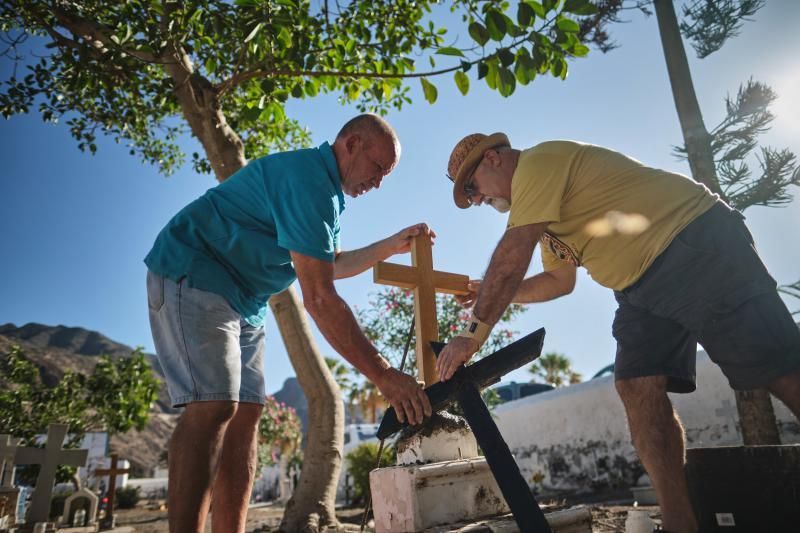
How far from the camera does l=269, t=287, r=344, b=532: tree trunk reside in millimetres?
4617

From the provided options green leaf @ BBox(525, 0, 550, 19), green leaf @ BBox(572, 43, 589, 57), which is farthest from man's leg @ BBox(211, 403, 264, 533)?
green leaf @ BBox(572, 43, 589, 57)

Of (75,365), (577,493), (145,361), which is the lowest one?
(577,493)

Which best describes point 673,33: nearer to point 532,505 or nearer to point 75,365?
point 532,505

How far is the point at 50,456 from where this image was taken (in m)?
6.19

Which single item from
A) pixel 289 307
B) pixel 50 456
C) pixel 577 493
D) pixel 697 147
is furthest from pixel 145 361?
pixel 697 147

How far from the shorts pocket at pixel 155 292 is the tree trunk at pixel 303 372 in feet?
10.7

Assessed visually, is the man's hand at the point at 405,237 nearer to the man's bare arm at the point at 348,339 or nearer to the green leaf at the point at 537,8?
the man's bare arm at the point at 348,339

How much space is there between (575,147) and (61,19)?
570 centimetres

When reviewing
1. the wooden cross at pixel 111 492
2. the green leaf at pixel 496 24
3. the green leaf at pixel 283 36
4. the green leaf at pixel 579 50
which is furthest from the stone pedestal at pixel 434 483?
the wooden cross at pixel 111 492

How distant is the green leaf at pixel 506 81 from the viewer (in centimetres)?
276

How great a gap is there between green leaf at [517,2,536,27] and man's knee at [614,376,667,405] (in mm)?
1847

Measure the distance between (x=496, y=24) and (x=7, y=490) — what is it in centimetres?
745

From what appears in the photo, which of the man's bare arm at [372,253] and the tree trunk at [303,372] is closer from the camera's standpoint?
the man's bare arm at [372,253]

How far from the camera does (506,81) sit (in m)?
2.77
